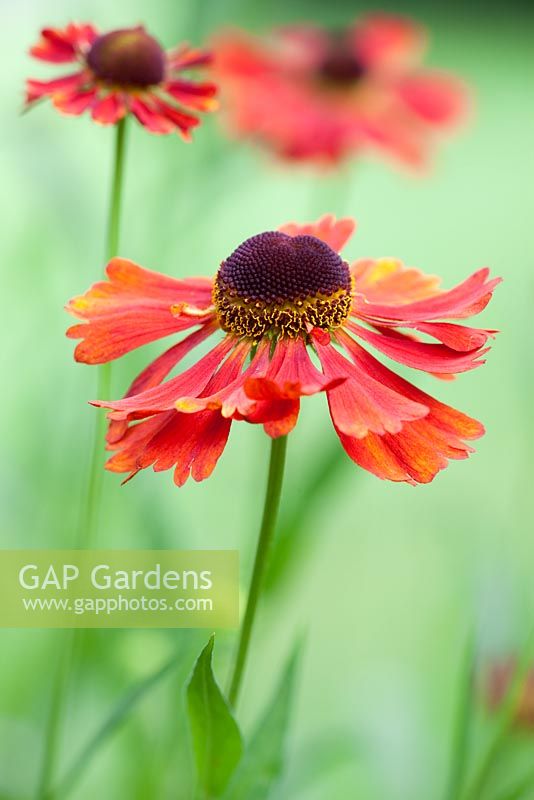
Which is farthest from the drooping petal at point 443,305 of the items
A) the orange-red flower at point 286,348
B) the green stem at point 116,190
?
the green stem at point 116,190

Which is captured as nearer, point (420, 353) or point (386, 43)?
point (420, 353)

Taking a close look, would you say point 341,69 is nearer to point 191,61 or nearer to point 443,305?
point 191,61

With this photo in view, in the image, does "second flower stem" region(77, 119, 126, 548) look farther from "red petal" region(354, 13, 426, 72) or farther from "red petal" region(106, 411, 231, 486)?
"red petal" region(354, 13, 426, 72)

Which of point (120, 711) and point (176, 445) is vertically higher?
point (176, 445)

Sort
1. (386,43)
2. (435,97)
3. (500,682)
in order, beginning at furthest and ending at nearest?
(386,43) < (435,97) < (500,682)

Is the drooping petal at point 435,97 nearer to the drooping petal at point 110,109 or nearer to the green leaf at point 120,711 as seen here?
the drooping petal at point 110,109

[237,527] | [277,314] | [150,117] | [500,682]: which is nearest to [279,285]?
[277,314]

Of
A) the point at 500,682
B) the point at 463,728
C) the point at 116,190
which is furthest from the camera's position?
the point at 500,682

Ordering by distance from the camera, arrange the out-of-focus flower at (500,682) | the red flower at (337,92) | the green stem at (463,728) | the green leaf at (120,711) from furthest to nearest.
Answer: the red flower at (337,92) < the out-of-focus flower at (500,682) < the green stem at (463,728) < the green leaf at (120,711)
